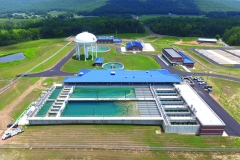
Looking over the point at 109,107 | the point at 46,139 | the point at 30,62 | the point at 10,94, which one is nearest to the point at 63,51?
the point at 30,62

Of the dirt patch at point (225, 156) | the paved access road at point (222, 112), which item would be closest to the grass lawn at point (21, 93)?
the dirt patch at point (225, 156)

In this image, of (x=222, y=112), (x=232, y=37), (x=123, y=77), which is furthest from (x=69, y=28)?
(x=222, y=112)

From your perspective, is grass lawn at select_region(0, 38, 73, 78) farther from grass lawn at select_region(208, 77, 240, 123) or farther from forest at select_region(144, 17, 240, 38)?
forest at select_region(144, 17, 240, 38)

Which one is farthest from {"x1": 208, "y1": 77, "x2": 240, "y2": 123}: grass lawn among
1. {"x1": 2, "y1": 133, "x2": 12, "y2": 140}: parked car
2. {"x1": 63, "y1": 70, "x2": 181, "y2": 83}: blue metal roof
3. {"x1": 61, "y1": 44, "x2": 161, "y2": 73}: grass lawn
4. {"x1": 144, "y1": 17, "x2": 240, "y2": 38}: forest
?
{"x1": 144, "y1": 17, "x2": 240, "y2": 38}: forest

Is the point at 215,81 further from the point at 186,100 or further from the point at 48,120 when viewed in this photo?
the point at 48,120

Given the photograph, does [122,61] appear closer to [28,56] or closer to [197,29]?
[28,56]
